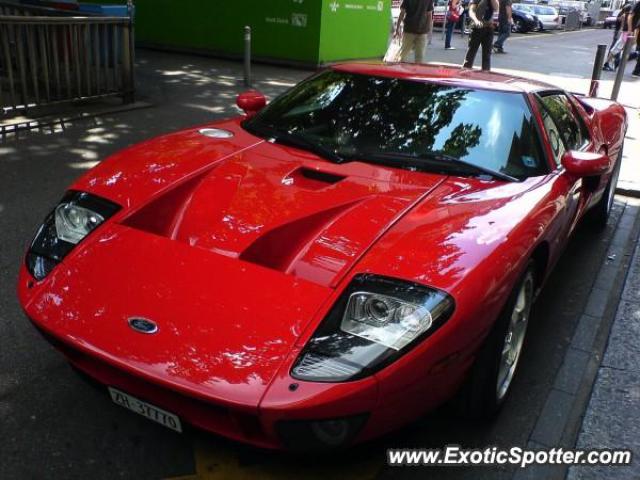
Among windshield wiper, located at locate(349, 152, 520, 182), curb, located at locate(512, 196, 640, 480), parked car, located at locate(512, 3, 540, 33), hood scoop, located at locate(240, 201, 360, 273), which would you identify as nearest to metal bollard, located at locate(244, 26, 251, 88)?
curb, located at locate(512, 196, 640, 480)

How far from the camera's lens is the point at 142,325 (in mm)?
2053

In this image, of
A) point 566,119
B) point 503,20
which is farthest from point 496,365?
point 503,20

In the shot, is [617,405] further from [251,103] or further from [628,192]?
[628,192]

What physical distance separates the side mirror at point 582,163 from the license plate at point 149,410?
7.66 ft

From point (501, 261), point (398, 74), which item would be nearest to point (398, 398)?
point (501, 261)

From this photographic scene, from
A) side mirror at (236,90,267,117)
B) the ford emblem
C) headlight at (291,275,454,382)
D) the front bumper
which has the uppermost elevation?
side mirror at (236,90,267,117)

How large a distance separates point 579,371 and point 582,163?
1.07 metres

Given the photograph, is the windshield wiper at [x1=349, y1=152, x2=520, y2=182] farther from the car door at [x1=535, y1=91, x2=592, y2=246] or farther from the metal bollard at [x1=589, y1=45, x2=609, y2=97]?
the metal bollard at [x1=589, y1=45, x2=609, y2=97]

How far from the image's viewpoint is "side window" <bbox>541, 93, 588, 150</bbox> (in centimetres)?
368

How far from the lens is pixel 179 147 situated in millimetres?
3225

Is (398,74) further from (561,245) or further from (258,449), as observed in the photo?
(258,449)

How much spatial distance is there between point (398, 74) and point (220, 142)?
1.14 m

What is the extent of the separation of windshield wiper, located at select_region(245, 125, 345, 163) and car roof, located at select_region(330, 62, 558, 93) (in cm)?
68

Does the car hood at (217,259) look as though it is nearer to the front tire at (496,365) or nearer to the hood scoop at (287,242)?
the hood scoop at (287,242)
